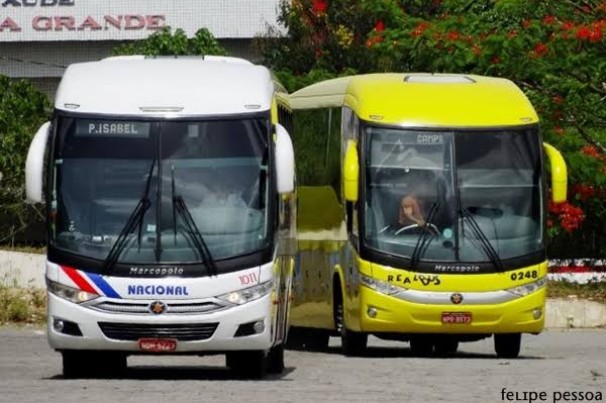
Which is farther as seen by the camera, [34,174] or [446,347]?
[446,347]

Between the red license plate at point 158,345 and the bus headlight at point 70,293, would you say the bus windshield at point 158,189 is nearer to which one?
the bus headlight at point 70,293

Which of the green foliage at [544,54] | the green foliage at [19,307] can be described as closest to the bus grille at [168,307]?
the green foliage at [19,307]

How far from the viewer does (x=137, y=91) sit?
19.1 meters

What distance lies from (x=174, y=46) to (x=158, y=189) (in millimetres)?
33698

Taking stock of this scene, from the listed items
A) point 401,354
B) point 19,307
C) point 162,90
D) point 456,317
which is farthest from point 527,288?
point 19,307

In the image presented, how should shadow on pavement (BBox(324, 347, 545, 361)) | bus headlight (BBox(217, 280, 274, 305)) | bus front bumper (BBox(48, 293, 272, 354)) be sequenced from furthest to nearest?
shadow on pavement (BBox(324, 347, 545, 361)) → bus headlight (BBox(217, 280, 274, 305)) → bus front bumper (BBox(48, 293, 272, 354))

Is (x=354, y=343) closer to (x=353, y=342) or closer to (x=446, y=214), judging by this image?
(x=353, y=342)

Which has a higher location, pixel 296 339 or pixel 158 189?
pixel 158 189

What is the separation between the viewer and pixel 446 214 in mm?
24125

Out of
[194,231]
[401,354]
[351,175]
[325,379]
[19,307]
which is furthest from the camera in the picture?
[19,307]

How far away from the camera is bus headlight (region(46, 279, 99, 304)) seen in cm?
1825

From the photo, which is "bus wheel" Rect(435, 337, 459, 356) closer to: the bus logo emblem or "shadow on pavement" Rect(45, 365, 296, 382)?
"shadow on pavement" Rect(45, 365, 296, 382)

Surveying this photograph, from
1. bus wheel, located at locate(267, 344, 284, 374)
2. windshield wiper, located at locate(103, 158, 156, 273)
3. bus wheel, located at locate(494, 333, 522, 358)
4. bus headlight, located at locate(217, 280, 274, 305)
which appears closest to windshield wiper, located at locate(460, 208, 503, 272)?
bus wheel, located at locate(494, 333, 522, 358)

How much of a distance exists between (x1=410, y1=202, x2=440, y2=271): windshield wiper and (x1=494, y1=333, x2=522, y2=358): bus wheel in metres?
1.79
